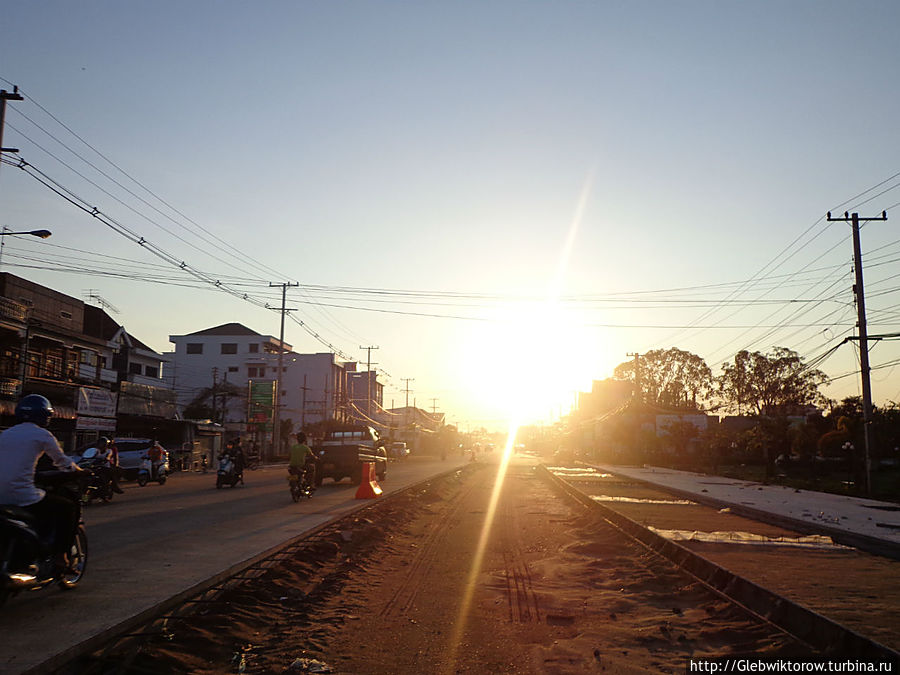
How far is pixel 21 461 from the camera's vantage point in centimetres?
714

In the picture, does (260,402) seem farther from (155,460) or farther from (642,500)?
(642,500)

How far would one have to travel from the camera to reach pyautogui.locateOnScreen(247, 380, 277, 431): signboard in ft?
210

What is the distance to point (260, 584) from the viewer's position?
875 centimetres

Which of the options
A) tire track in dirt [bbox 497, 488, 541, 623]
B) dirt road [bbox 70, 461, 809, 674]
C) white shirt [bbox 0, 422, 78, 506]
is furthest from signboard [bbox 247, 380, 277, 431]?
white shirt [bbox 0, 422, 78, 506]

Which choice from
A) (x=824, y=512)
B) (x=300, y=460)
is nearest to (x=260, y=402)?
(x=300, y=460)

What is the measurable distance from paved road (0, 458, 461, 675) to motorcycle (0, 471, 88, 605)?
9.4 inches

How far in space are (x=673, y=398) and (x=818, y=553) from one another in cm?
8026

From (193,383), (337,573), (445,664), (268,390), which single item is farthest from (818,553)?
(193,383)

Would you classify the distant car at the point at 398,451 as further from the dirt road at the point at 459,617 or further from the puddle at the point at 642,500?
the dirt road at the point at 459,617

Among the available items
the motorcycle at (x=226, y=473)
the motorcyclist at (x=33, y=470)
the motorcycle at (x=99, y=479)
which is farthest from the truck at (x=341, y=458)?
the motorcyclist at (x=33, y=470)

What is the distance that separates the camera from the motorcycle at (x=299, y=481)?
66.9 feet

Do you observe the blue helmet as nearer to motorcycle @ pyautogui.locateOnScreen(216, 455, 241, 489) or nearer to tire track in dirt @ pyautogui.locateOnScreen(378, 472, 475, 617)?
tire track in dirt @ pyautogui.locateOnScreen(378, 472, 475, 617)

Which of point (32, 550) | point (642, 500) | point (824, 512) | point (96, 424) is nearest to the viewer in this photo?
point (32, 550)

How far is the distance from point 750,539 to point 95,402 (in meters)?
36.0
